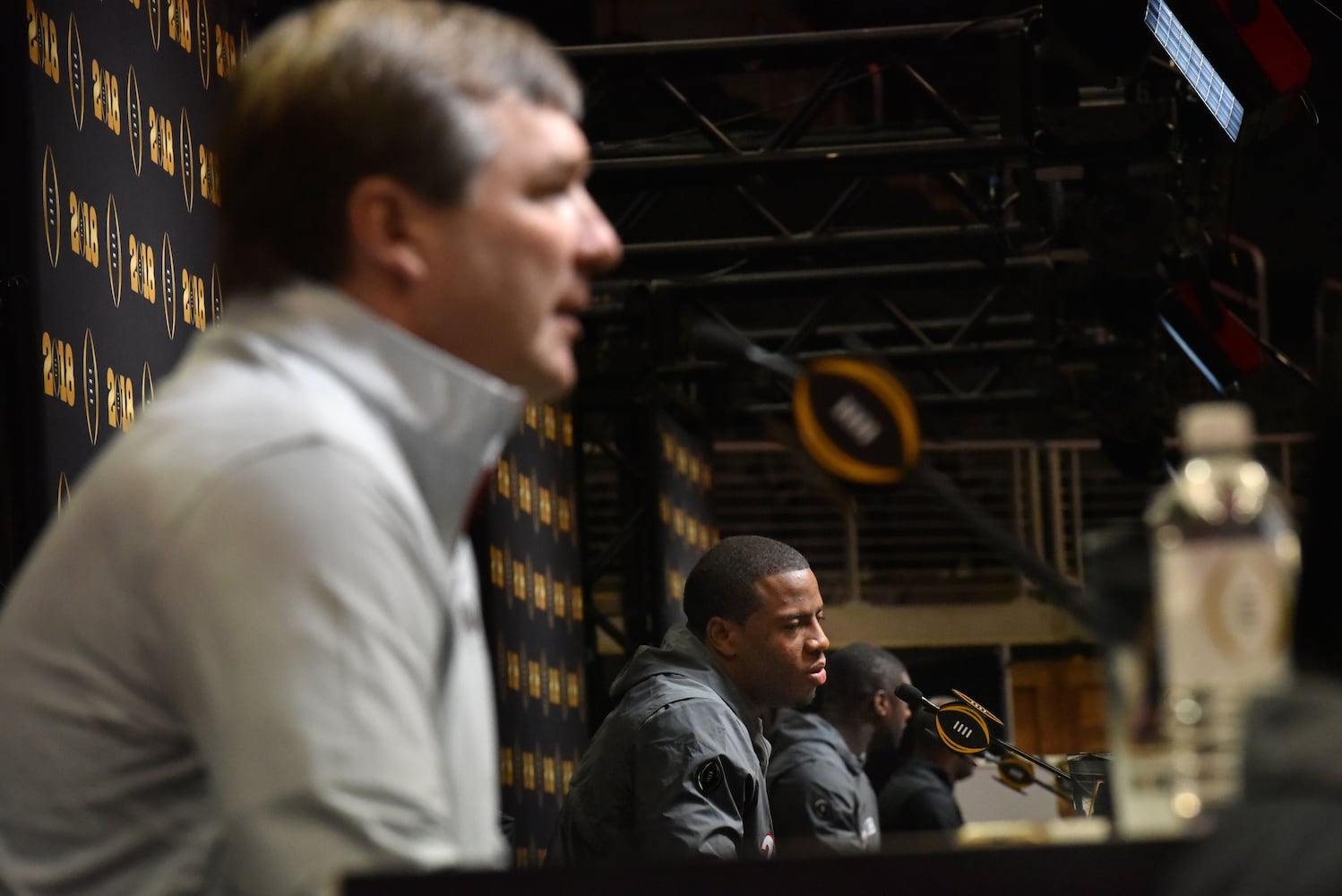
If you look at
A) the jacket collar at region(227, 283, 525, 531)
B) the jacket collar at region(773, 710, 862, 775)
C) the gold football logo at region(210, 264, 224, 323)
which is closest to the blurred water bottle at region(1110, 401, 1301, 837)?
the jacket collar at region(227, 283, 525, 531)

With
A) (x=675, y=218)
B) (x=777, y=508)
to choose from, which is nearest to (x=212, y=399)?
(x=675, y=218)

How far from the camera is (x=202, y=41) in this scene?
4.45 meters

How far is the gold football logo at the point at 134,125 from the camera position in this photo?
3.87 meters

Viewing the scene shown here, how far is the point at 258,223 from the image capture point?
4.40 feet

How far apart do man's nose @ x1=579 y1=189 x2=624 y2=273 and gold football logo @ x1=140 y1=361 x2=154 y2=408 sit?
8.45 feet

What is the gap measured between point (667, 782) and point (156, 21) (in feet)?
6.71

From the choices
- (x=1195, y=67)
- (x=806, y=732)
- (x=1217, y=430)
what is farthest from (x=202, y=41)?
(x=1217, y=430)

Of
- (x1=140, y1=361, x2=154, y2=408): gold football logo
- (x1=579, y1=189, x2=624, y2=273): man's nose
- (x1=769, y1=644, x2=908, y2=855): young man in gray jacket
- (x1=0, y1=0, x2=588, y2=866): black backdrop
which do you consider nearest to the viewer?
(x1=579, y1=189, x2=624, y2=273): man's nose

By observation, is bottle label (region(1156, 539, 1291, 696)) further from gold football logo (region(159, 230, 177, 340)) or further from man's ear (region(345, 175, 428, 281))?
gold football logo (region(159, 230, 177, 340))

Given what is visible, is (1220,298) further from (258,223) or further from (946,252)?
(258,223)

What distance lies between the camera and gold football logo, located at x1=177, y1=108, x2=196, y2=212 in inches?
164

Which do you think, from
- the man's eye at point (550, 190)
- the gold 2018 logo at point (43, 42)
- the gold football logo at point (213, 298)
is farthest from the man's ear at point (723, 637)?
the man's eye at point (550, 190)

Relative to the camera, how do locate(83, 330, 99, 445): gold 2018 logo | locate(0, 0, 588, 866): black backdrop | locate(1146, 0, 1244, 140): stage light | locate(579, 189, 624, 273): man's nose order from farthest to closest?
locate(1146, 0, 1244, 140): stage light, locate(83, 330, 99, 445): gold 2018 logo, locate(0, 0, 588, 866): black backdrop, locate(579, 189, 624, 273): man's nose

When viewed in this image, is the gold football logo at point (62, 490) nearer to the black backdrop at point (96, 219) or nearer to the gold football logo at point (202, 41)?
the black backdrop at point (96, 219)
